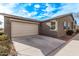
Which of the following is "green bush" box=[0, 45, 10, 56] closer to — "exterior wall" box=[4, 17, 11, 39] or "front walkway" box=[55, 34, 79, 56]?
"exterior wall" box=[4, 17, 11, 39]

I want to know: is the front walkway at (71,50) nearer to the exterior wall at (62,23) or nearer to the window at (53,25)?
the exterior wall at (62,23)

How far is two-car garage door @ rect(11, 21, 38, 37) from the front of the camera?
15.8 ft

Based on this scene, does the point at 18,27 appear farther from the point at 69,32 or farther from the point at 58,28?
the point at 69,32

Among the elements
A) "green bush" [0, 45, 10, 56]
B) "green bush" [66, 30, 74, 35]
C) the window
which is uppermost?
the window

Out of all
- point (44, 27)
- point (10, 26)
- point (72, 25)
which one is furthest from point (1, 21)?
point (72, 25)

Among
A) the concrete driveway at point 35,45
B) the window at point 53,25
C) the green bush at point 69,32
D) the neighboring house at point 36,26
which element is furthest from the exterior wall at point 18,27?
the green bush at point 69,32

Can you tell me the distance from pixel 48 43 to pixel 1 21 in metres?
1.30

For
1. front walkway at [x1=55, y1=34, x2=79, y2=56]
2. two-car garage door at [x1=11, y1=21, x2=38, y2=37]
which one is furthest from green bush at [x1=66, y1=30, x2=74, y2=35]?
two-car garage door at [x1=11, y1=21, x2=38, y2=37]

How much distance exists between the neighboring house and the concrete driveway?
5.1 inches

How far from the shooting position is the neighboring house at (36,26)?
482 cm

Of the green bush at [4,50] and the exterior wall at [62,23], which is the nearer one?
the green bush at [4,50]

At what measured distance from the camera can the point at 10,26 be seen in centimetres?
479

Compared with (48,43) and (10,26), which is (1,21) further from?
(48,43)

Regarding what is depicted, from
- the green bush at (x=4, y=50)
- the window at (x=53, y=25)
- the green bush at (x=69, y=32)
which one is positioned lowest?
the green bush at (x=4, y=50)
